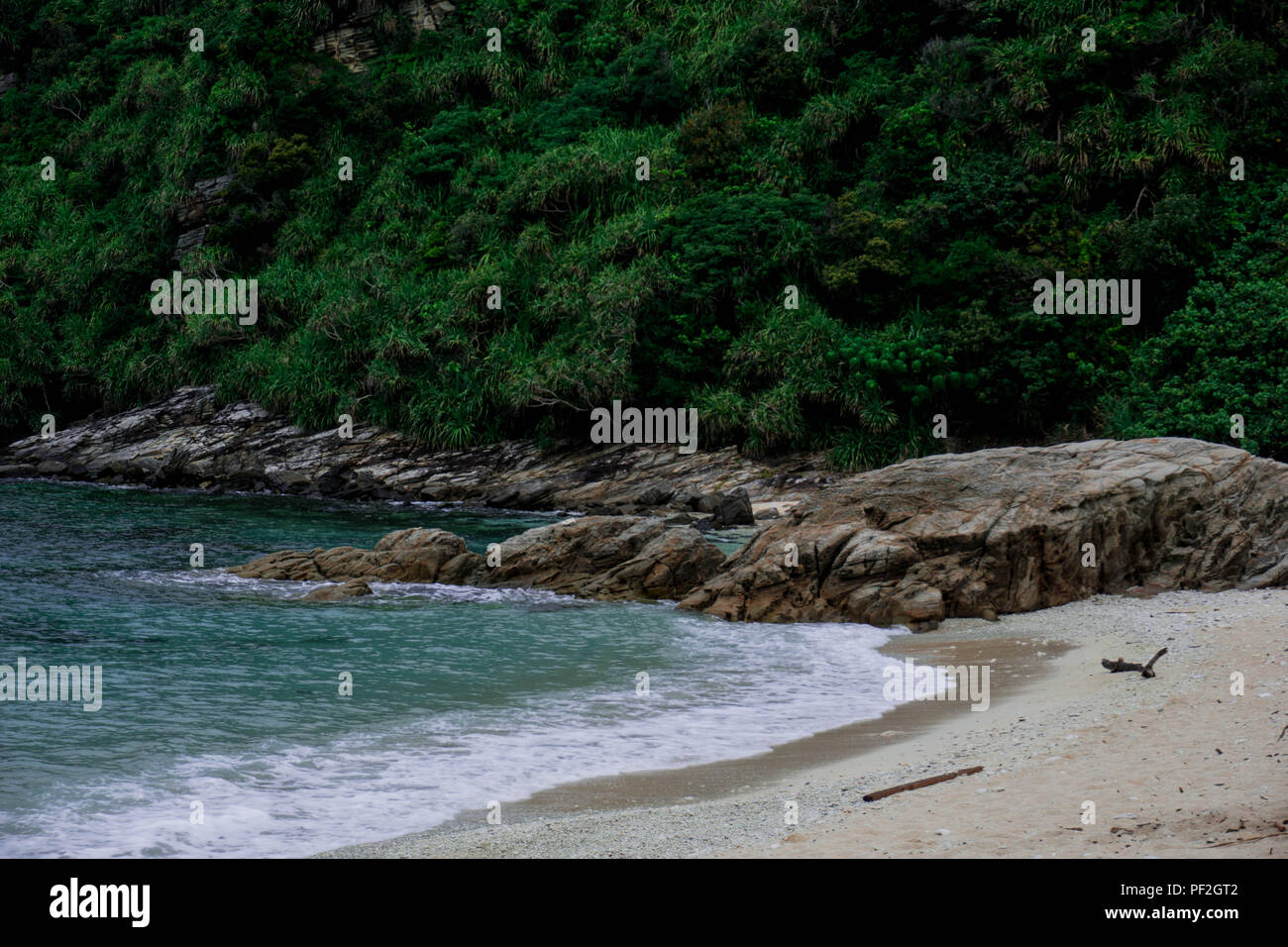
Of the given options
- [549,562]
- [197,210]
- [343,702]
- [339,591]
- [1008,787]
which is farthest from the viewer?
[197,210]

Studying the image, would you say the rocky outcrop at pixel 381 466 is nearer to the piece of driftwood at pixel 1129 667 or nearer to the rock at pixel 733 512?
the rock at pixel 733 512

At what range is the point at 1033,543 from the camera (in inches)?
568

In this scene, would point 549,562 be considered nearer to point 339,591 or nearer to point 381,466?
point 339,591

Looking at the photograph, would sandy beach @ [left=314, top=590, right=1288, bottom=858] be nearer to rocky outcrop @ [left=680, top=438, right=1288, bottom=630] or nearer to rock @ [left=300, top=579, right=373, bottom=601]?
rocky outcrop @ [left=680, top=438, right=1288, bottom=630]

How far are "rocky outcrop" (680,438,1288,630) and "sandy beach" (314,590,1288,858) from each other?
3.46m

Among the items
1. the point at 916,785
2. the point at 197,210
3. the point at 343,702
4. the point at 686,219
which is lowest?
the point at 343,702

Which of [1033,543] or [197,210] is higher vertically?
[197,210]

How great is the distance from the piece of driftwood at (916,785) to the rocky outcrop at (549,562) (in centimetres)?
935

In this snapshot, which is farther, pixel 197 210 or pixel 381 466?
pixel 197 210

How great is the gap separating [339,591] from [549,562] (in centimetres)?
334

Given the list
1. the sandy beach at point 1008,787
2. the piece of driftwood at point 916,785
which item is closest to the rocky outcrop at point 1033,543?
the sandy beach at point 1008,787

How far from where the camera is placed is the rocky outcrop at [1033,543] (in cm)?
1434

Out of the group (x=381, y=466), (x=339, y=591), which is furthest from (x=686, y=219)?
(x=339, y=591)
